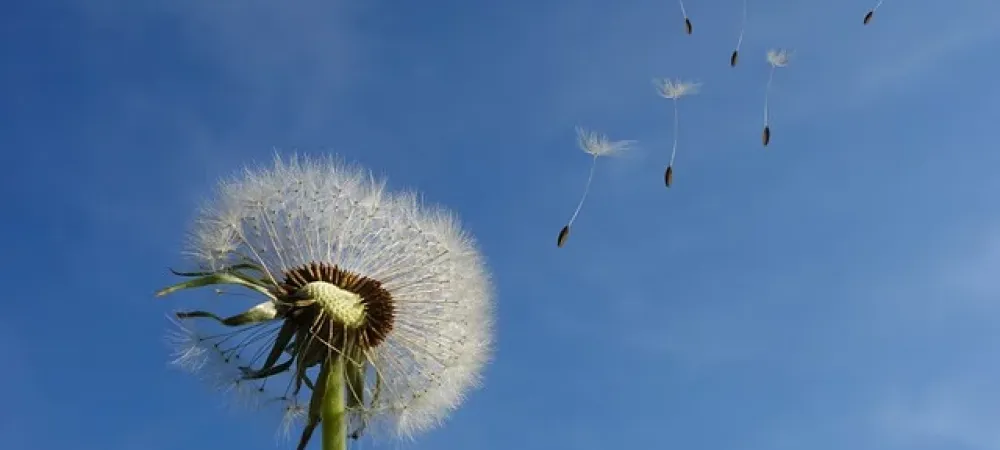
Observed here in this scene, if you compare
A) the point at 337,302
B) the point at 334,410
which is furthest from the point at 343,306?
the point at 334,410

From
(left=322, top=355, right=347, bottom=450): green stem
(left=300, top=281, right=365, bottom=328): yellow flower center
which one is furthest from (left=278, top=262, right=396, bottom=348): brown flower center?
(left=322, top=355, right=347, bottom=450): green stem

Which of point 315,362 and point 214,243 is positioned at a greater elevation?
point 214,243

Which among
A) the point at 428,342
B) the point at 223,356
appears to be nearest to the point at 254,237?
the point at 223,356

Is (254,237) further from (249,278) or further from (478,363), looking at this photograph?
(478,363)

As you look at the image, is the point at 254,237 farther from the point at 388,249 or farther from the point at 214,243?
the point at 388,249

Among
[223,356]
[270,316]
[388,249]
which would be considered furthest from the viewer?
[388,249]

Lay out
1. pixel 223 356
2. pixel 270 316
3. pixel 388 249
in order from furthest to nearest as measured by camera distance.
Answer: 1. pixel 388 249
2. pixel 223 356
3. pixel 270 316

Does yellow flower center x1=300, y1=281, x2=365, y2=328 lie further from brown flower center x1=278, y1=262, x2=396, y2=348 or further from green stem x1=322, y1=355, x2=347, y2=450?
green stem x1=322, y1=355, x2=347, y2=450

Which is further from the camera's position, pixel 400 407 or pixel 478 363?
pixel 478 363
